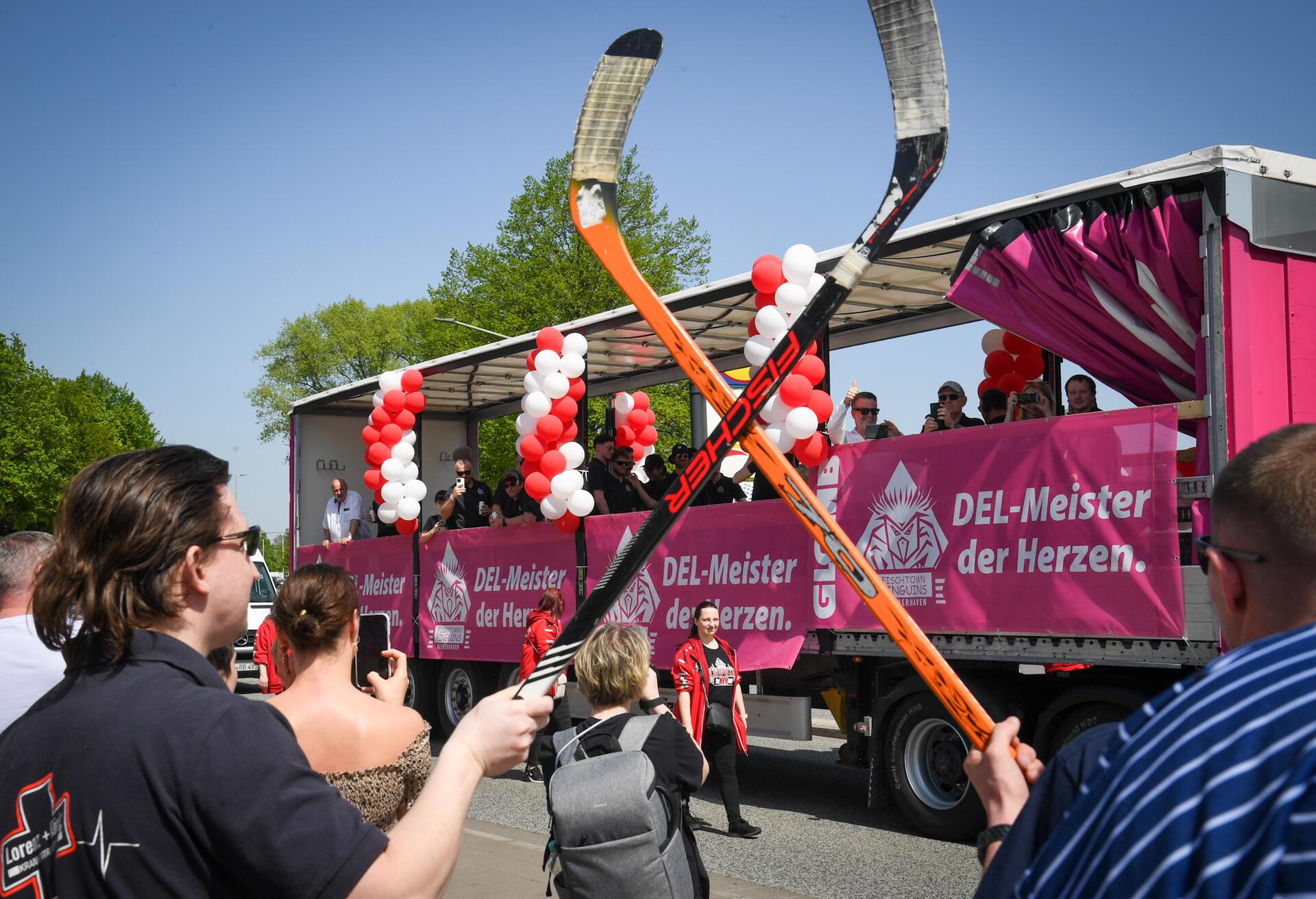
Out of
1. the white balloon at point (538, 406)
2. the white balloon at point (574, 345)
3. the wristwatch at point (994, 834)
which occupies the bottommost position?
the wristwatch at point (994, 834)

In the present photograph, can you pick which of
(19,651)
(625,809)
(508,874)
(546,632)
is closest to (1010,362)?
(546,632)

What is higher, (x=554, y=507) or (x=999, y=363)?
(x=999, y=363)

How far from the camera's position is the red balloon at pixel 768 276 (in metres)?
8.80

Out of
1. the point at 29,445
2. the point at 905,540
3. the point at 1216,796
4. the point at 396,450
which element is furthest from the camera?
the point at 29,445

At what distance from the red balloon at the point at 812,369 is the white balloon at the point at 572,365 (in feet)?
9.52

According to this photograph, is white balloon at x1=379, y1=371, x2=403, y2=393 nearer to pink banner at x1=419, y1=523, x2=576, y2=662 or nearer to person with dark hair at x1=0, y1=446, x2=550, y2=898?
pink banner at x1=419, y1=523, x2=576, y2=662

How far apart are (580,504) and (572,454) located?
475 mm

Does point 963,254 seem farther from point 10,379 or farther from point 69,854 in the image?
point 10,379

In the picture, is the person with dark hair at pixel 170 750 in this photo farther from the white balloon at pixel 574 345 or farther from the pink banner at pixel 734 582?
the white balloon at pixel 574 345

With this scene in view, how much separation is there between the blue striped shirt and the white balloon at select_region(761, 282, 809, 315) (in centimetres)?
748

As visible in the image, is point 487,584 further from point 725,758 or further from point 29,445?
point 29,445

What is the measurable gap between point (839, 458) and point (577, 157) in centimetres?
469

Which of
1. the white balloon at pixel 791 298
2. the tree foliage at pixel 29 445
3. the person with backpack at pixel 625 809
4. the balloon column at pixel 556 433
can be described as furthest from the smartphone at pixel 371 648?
the tree foliage at pixel 29 445

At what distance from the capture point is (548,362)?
35.8 ft
